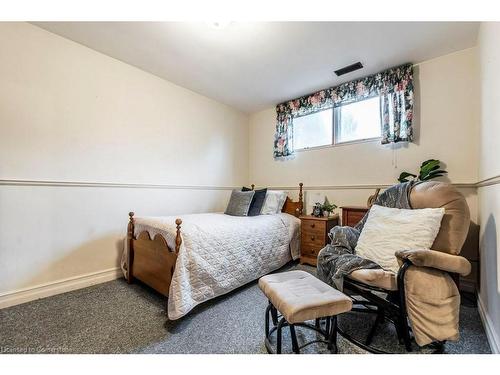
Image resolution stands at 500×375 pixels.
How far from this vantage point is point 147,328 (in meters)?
1.61

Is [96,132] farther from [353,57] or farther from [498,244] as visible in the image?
[498,244]

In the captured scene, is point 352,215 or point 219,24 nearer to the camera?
point 219,24

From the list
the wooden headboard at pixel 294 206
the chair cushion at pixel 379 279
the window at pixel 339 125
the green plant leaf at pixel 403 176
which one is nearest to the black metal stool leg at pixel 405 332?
the chair cushion at pixel 379 279

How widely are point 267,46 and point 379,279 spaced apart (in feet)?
7.49

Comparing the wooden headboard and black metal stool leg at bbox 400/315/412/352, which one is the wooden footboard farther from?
the wooden headboard

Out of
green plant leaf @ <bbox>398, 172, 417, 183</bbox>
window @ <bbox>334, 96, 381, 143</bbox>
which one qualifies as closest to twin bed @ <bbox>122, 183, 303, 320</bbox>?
green plant leaf @ <bbox>398, 172, 417, 183</bbox>

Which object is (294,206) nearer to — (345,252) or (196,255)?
(345,252)

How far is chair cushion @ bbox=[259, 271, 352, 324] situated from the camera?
3.67ft

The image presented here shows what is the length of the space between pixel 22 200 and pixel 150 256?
4.06 ft

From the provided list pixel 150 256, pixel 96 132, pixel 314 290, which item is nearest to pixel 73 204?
pixel 96 132

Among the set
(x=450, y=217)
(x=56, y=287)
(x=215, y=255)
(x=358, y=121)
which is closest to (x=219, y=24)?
(x=215, y=255)

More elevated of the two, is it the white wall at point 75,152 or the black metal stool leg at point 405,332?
the white wall at point 75,152

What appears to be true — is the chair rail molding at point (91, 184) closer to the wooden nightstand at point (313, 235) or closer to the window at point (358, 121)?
the wooden nightstand at point (313, 235)

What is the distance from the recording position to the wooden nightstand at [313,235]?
2.85 meters
